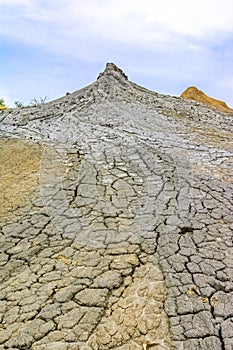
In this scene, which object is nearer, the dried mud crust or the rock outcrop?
the dried mud crust

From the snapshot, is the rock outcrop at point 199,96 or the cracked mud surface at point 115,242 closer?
the cracked mud surface at point 115,242

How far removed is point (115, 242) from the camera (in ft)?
7.20

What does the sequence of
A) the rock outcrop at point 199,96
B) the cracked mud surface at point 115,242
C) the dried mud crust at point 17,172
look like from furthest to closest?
1. the rock outcrop at point 199,96
2. the dried mud crust at point 17,172
3. the cracked mud surface at point 115,242

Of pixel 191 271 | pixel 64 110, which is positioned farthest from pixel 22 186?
pixel 64 110

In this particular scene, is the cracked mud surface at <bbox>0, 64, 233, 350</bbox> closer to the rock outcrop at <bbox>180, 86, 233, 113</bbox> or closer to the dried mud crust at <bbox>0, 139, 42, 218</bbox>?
the dried mud crust at <bbox>0, 139, 42, 218</bbox>

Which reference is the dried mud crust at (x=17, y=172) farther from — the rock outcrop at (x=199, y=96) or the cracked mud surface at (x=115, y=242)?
the rock outcrop at (x=199, y=96)

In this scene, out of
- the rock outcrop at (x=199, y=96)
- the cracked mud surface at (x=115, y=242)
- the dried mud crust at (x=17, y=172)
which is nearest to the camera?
the cracked mud surface at (x=115, y=242)

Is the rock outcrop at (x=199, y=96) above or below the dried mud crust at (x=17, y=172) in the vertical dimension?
above

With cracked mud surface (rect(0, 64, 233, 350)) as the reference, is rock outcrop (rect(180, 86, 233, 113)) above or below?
above

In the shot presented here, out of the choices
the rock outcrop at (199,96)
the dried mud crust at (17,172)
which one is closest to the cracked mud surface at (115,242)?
the dried mud crust at (17,172)

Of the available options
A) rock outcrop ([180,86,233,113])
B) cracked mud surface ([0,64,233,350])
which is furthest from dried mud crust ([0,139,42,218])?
rock outcrop ([180,86,233,113])

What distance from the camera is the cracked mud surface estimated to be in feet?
5.46

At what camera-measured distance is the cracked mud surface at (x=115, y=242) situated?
1.66 meters

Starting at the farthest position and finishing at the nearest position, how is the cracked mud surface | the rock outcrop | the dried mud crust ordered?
the rock outcrop, the dried mud crust, the cracked mud surface
